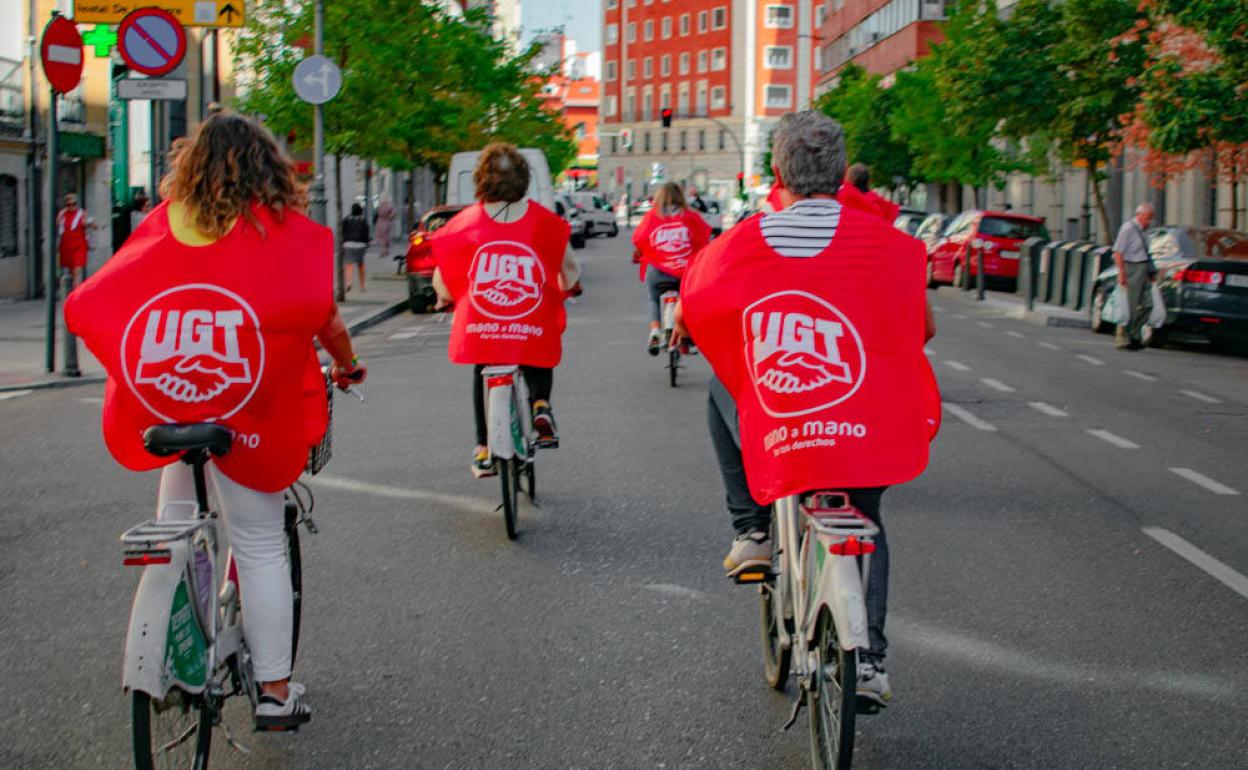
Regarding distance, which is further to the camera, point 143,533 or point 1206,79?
point 1206,79

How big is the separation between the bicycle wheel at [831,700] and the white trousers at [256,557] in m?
1.36

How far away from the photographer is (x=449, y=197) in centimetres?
3428

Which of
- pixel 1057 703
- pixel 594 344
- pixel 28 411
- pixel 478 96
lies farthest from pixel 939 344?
pixel 478 96

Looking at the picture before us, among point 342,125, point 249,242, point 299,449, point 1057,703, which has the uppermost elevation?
point 342,125

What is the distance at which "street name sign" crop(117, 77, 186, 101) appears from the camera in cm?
→ 1533

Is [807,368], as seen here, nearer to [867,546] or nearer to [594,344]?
[867,546]

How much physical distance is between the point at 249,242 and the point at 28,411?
31.2 feet

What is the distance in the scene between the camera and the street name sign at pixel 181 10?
21.9 meters

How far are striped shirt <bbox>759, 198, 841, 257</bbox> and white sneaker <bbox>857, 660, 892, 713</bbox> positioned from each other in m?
1.02

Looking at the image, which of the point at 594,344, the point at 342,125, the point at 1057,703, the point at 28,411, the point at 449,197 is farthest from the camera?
the point at 449,197

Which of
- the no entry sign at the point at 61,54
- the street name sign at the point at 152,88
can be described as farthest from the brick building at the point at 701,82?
the no entry sign at the point at 61,54

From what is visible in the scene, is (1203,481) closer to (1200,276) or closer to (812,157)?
(812,157)

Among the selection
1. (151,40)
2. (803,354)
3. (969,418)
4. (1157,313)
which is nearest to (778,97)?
(1157,313)

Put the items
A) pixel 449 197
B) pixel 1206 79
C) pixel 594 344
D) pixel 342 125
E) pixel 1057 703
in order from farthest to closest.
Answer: pixel 449 197 < pixel 342 125 < pixel 1206 79 < pixel 594 344 < pixel 1057 703
